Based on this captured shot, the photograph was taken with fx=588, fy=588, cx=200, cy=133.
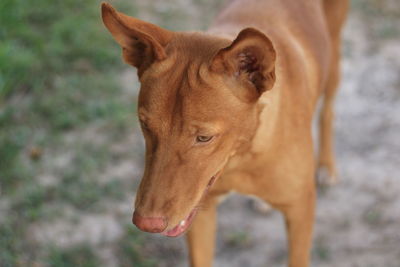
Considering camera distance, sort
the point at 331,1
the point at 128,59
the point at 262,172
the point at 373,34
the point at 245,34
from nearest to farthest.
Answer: the point at 245,34 < the point at 128,59 < the point at 262,172 < the point at 331,1 < the point at 373,34

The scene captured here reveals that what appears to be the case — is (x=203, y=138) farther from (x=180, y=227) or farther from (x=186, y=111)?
(x=180, y=227)

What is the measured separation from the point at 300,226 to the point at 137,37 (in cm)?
150

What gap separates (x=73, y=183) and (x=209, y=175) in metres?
2.34

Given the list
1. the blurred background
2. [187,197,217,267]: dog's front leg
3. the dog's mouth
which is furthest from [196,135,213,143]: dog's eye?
the blurred background

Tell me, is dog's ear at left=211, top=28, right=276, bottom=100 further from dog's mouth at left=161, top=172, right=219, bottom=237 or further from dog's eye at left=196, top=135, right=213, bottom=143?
dog's mouth at left=161, top=172, right=219, bottom=237

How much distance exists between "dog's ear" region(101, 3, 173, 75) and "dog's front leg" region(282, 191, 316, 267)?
3.93 feet

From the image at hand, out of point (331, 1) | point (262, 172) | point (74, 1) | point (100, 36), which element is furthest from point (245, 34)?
point (74, 1)

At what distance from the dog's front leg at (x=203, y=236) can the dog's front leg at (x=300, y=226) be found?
18.1 inches

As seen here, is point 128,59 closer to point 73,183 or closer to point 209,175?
point 209,175

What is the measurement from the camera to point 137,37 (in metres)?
Result: 2.68

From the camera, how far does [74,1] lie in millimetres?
6688

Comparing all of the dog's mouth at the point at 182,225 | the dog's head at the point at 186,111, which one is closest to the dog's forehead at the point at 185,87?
the dog's head at the point at 186,111

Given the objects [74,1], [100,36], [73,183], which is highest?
[74,1]

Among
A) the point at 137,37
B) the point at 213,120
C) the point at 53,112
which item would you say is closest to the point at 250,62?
the point at 213,120
